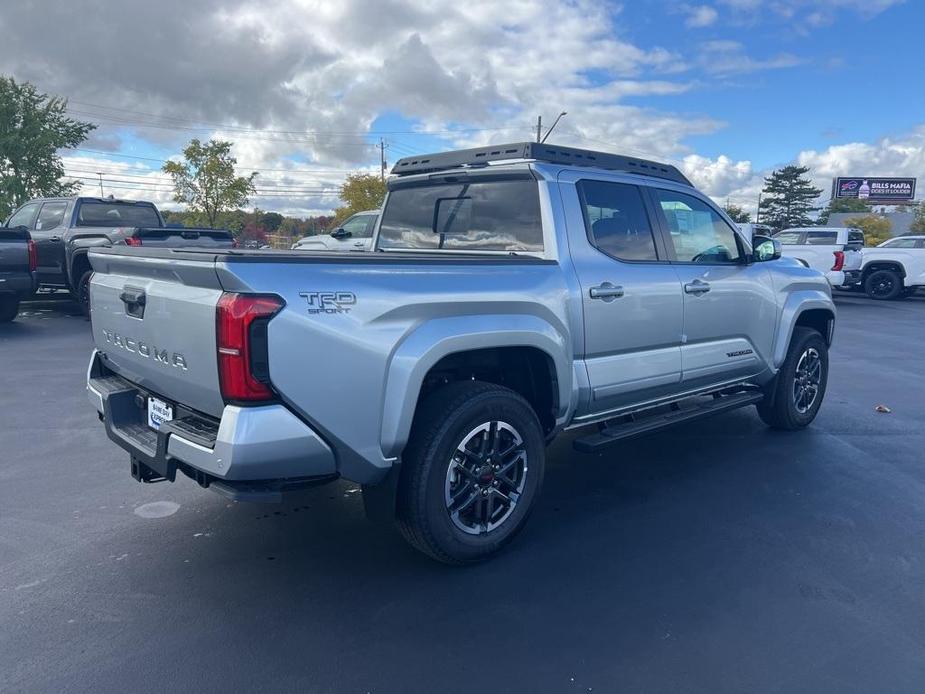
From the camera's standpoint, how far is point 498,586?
10.8 feet

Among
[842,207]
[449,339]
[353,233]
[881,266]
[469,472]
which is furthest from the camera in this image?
[842,207]

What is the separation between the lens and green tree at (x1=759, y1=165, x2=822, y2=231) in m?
72.4

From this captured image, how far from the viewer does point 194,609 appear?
3031 mm

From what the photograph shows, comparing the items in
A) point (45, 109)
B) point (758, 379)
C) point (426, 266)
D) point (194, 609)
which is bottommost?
point (194, 609)

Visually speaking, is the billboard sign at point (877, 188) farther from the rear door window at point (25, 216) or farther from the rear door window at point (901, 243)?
the rear door window at point (25, 216)

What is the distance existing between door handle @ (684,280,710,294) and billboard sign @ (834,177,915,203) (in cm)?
7329

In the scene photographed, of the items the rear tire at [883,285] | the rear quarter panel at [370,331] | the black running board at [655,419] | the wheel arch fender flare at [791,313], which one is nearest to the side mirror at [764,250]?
the wheel arch fender flare at [791,313]

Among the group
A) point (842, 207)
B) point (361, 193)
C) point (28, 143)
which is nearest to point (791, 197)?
point (842, 207)

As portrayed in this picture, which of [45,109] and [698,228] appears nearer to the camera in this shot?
[698,228]

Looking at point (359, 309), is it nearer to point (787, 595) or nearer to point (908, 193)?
point (787, 595)

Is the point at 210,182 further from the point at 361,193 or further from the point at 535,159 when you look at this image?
the point at 535,159

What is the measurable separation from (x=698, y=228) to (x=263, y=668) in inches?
155


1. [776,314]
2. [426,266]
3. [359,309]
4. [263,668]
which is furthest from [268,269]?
[776,314]

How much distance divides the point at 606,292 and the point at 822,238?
18.1 meters
